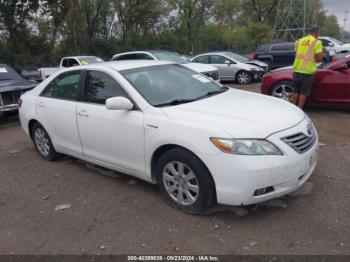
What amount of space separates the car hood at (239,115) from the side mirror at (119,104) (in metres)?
0.41

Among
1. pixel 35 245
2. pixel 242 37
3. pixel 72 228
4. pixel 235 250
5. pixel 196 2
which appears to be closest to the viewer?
pixel 235 250

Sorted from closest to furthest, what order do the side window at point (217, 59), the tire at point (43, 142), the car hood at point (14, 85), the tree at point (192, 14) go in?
the tire at point (43, 142)
the car hood at point (14, 85)
the side window at point (217, 59)
the tree at point (192, 14)

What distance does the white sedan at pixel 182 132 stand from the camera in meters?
3.14

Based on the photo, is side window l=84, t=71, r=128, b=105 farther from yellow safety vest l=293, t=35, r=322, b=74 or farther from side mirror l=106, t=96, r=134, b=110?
yellow safety vest l=293, t=35, r=322, b=74

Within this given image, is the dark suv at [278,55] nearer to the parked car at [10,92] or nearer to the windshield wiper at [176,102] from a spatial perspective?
the parked car at [10,92]

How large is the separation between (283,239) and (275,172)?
1.98 ft

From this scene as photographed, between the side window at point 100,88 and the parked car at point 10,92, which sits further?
the parked car at point 10,92

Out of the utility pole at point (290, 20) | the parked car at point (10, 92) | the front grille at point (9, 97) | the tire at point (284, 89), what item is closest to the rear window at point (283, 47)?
the tire at point (284, 89)

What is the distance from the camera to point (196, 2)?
122ft

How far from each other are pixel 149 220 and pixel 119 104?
126 centimetres

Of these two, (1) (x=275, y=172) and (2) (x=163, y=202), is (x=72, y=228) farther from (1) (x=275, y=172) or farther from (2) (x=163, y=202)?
(1) (x=275, y=172)

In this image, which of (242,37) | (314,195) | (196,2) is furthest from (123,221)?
(242,37)

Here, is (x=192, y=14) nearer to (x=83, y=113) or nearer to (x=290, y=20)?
(x=290, y=20)

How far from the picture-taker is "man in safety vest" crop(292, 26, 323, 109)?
6957 millimetres
